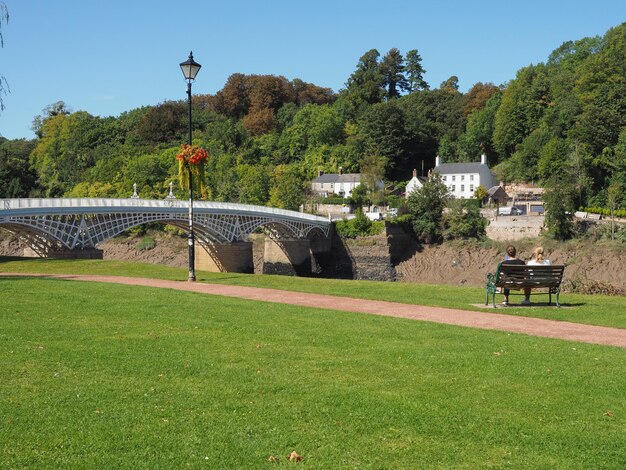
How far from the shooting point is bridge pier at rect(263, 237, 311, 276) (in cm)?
7156

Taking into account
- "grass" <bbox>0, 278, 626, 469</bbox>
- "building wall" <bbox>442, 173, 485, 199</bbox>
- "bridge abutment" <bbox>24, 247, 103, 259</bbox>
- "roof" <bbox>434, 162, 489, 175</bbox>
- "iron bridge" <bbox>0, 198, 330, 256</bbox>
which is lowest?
"bridge abutment" <bbox>24, 247, 103, 259</bbox>

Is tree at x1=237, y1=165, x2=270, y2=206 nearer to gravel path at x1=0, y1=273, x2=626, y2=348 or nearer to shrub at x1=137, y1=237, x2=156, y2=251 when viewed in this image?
shrub at x1=137, y1=237, x2=156, y2=251

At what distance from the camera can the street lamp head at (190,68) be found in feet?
85.9

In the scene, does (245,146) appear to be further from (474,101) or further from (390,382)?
(390,382)

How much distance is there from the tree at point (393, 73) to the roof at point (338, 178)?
2959cm

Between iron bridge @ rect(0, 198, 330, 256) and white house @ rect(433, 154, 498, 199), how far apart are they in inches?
1128

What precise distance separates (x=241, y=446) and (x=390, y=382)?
2876mm

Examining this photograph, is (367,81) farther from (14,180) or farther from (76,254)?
(76,254)

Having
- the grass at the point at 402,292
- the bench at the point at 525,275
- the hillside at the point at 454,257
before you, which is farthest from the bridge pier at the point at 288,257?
the bench at the point at 525,275

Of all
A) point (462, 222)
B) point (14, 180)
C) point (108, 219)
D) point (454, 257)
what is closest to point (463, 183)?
point (462, 222)

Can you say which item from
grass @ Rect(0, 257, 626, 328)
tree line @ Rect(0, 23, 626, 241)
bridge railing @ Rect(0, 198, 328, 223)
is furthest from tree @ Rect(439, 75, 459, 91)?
grass @ Rect(0, 257, 626, 328)

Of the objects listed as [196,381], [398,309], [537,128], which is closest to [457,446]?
[196,381]

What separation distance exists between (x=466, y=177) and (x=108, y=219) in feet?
173

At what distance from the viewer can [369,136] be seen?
9700cm
